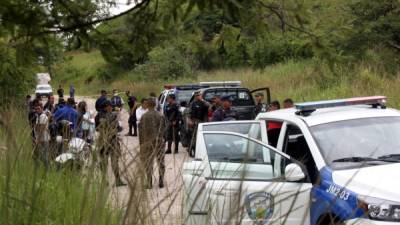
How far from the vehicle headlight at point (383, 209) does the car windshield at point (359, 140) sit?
2.24 feet

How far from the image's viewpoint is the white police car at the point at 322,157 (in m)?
4.83

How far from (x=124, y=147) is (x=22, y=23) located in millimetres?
876

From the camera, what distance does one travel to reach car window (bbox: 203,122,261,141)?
7.00 metres

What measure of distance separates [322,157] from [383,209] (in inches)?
37.9

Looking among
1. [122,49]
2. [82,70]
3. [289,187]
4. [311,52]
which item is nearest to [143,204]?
[122,49]

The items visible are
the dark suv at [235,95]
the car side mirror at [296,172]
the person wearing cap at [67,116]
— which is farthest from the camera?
the dark suv at [235,95]

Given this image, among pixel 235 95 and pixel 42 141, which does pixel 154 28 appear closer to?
pixel 42 141

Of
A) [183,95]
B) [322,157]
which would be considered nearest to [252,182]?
[322,157]

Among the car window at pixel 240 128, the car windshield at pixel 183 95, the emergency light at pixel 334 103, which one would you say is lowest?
the car window at pixel 240 128

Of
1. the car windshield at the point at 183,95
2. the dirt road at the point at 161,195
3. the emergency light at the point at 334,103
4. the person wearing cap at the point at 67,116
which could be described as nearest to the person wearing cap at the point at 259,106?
the car windshield at the point at 183,95

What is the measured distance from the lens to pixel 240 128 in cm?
705

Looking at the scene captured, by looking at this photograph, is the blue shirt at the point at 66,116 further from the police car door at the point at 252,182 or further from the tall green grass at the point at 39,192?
the tall green grass at the point at 39,192

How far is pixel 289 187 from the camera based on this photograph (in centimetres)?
505

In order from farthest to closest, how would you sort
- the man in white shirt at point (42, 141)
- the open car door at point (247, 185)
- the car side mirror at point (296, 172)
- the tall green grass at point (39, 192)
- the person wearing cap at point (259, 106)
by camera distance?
the person wearing cap at point (259, 106) < the car side mirror at point (296, 172) < the man in white shirt at point (42, 141) < the tall green grass at point (39, 192) < the open car door at point (247, 185)
